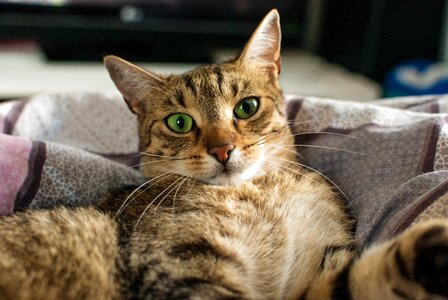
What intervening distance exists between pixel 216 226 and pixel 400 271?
1.26 ft

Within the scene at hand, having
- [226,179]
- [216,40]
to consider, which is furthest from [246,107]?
[216,40]

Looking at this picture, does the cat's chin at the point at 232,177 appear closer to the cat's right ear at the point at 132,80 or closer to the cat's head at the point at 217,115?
the cat's head at the point at 217,115

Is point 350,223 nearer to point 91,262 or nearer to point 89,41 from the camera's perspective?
point 91,262

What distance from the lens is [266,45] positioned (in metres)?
1.39

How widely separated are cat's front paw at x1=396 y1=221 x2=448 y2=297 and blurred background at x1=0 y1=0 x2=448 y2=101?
1.78 meters

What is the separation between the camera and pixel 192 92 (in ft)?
4.23

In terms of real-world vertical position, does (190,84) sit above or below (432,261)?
above

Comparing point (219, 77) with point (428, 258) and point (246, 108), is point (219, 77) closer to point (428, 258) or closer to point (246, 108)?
point (246, 108)

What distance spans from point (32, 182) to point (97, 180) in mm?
170

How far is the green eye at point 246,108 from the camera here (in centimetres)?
128

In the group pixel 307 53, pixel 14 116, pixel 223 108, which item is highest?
pixel 223 108

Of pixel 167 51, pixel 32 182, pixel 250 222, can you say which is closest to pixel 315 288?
pixel 250 222

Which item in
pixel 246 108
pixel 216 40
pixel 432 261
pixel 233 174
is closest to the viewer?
pixel 432 261

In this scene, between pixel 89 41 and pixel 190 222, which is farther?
pixel 89 41
